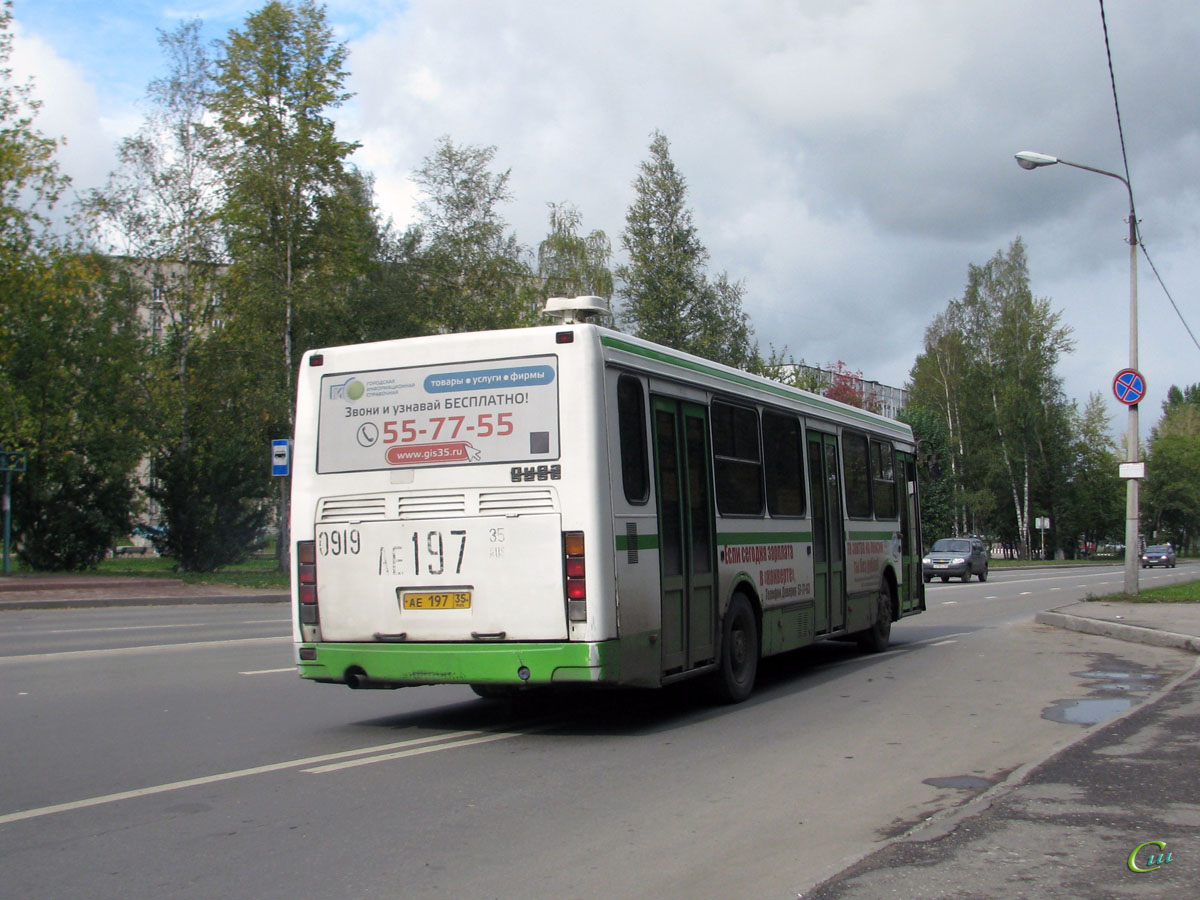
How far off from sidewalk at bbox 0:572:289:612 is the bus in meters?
→ 17.6

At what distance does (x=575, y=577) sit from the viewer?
8062 mm

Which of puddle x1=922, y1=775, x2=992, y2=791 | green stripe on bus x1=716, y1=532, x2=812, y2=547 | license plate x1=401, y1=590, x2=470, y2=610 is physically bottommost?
puddle x1=922, y1=775, x2=992, y2=791

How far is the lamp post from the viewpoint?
2205 cm

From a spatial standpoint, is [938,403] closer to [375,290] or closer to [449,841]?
[375,290]

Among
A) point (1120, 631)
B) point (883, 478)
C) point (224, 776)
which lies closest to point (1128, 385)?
point (1120, 631)

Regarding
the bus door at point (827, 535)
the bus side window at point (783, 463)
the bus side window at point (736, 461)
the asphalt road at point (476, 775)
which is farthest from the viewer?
the bus door at point (827, 535)

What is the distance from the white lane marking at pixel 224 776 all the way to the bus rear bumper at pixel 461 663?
0.46 m

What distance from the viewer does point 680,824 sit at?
604 cm

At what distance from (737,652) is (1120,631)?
9.31m

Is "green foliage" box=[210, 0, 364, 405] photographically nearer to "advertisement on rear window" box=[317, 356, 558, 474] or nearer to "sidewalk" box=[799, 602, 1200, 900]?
"advertisement on rear window" box=[317, 356, 558, 474]

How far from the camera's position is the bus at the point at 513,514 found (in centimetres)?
812

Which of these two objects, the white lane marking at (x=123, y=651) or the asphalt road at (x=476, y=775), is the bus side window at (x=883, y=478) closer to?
the asphalt road at (x=476, y=775)

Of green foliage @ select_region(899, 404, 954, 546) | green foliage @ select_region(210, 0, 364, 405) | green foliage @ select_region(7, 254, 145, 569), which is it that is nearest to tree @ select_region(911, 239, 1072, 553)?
green foliage @ select_region(899, 404, 954, 546)

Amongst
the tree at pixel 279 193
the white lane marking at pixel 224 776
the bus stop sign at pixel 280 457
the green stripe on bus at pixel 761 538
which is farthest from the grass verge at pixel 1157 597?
the tree at pixel 279 193
